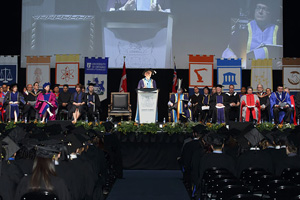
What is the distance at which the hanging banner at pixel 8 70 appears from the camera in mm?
17391

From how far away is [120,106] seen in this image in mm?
15883

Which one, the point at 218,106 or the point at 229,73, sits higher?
the point at 229,73

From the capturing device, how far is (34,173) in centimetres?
A: 395

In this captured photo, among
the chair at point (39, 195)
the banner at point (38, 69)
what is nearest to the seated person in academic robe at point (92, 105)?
the banner at point (38, 69)

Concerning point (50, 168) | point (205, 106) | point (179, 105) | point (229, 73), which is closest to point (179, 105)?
point (179, 105)

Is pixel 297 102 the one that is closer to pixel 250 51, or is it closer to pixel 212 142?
pixel 250 51

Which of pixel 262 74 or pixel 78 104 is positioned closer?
pixel 78 104

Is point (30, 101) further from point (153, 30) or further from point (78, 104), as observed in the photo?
point (153, 30)

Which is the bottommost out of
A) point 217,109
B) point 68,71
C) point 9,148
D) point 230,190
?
point 230,190

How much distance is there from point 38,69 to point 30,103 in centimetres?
254

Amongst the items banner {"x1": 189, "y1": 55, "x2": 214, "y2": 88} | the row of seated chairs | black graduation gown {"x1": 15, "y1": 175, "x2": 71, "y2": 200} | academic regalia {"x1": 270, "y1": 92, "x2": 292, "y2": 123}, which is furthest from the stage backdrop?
black graduation gown {"x1": 15, "y1": 175, "x2": 71, "y2": 200}

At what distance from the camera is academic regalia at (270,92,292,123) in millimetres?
14453

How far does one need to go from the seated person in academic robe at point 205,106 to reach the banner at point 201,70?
614 mm

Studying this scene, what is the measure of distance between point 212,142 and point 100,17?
466 inches
